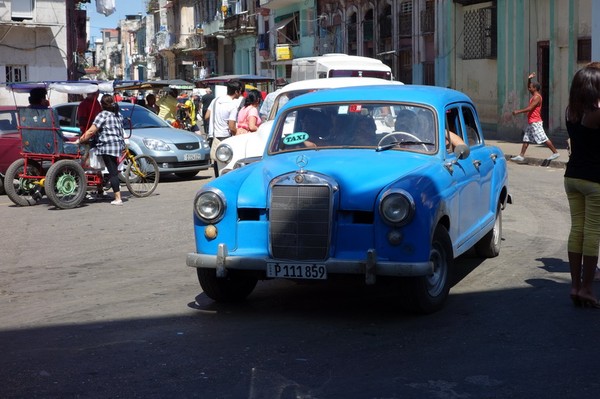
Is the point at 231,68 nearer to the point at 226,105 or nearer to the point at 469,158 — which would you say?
the point at 226,105

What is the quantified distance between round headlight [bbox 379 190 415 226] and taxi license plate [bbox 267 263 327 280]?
22.6 inches

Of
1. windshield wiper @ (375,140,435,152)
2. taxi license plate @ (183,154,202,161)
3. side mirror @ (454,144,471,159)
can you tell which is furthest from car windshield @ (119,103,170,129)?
side mirror @ (454,144,471,159)

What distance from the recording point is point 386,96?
8.05m

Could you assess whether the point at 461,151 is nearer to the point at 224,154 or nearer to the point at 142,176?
the point at 224,154

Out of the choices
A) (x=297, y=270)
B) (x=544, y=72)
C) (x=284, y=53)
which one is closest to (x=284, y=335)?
(x=297, y=270)

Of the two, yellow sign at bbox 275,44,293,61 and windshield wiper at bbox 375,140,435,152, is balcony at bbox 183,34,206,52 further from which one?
windshield wiper at bbox 375,140,435,152

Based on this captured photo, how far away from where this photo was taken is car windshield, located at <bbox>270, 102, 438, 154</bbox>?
306 inches

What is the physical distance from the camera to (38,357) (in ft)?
20.1

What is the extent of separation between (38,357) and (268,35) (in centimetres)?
5020

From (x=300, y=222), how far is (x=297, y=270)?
0.34 metres

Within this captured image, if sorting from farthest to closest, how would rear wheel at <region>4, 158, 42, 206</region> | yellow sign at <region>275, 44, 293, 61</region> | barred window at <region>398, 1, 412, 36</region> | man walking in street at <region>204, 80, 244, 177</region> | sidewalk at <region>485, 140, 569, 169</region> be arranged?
yellow sign at <region>275, 44, 293, 61</region>
barred window at <region>398, 1, 412, 36</region>
sidewalk at <region>485, 140, 569, 169</region>
man walking in street at <region>204, 80, 244, 177</region>
rear wheel at <region>4, 158, 42, 206</region>

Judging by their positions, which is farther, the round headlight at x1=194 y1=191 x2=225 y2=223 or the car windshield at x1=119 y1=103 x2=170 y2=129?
the car windshield at x1=119 y1=103 x2=170 y2=129

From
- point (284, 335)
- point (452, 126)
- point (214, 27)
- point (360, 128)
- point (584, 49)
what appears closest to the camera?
point (284, 335)

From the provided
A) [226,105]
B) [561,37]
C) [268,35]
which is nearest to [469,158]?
[226,105]
